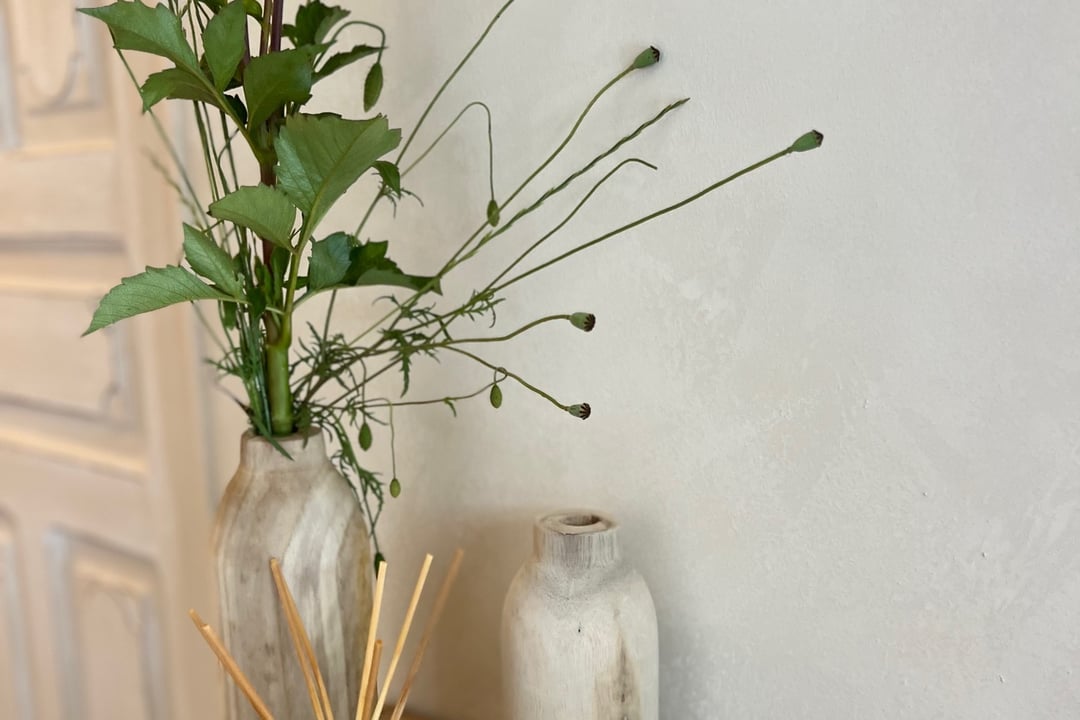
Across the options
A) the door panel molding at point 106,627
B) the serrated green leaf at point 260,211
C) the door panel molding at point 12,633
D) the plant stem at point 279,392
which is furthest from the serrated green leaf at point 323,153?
the door panel molding at point 12,633

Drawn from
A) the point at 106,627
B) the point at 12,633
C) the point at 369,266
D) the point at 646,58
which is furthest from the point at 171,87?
the point at 12,633

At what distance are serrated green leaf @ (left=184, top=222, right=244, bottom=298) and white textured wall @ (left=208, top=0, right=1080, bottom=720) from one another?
22 centimetres

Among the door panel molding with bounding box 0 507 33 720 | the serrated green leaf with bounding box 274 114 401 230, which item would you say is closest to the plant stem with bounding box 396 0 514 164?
the serrated green leaf with bounding box 274 114 401 230

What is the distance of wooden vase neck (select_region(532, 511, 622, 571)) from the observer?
58 centimetres

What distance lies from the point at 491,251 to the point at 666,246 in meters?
0.14

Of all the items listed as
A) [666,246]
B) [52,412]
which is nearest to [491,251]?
[666,246]

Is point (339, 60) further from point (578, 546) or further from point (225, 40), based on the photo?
point (578, 546)

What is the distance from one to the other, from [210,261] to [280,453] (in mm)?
137

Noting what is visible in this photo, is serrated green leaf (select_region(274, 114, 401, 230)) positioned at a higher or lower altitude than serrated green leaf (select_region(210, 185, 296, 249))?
higher

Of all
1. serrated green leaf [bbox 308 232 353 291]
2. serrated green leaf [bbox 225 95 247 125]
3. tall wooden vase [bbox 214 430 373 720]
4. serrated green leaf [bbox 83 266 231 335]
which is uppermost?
serrated green leaf [bbox 225 95 247 125]

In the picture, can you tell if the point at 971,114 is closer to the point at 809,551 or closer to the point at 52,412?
the point at 809,551

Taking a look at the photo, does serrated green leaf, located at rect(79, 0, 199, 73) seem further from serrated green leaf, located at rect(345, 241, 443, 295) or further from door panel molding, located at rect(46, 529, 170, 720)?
door panel molding, located at rect(46, 529, 170, 720)

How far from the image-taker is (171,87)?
53cm

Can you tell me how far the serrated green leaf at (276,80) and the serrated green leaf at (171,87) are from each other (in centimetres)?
2
